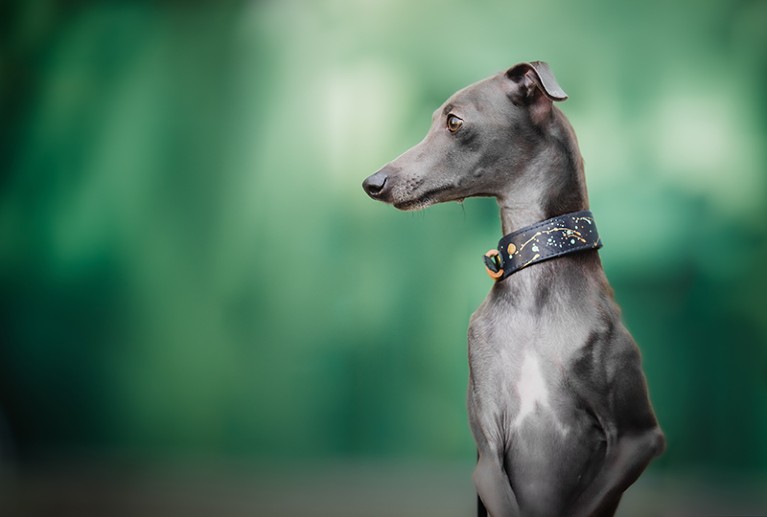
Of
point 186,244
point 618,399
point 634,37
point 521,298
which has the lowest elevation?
point 618,399

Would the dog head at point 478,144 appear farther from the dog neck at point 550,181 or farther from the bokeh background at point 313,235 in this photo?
the bokeh background at point 313,235

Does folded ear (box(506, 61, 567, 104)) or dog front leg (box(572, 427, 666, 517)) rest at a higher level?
folded ear (box(506, 61, 567, 104))

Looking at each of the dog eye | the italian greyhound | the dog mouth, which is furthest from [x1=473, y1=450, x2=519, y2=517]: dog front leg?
the dog eye

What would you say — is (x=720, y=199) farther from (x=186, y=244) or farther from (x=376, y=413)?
(x=186, y=244)

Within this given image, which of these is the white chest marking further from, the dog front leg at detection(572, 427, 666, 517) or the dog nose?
the dog nose

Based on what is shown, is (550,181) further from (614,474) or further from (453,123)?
(614,474)

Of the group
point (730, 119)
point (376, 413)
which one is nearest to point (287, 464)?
point (376, 413)

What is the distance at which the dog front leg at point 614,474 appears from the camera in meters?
1.32

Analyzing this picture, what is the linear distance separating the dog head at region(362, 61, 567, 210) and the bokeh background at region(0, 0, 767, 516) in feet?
5.29

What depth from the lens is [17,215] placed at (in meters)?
3.68

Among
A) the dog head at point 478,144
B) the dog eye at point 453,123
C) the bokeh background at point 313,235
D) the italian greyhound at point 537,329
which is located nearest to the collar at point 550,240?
the italian greyhound at point 537,329

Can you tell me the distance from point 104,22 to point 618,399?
10.3ft

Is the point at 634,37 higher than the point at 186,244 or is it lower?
higher

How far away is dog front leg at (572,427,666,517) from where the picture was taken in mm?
1321
